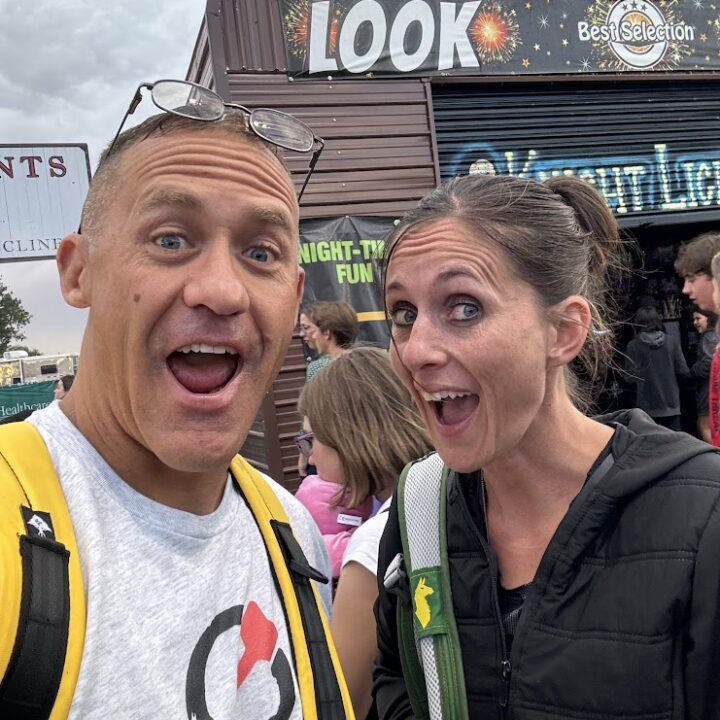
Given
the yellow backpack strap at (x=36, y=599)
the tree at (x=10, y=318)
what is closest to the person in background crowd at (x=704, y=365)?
the yellow backpack strap at (x=36, y=599)

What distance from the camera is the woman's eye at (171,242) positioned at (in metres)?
1.31

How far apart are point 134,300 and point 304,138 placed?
0.69 meters

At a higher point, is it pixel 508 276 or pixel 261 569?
pixel 508 276

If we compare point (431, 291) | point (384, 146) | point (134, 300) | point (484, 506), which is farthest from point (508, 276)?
point (384, 146)

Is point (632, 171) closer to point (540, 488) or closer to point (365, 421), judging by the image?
point (365, 421)

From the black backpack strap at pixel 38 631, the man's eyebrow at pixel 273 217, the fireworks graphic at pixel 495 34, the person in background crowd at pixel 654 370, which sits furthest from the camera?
the fireworks graphic at pixel 495 34

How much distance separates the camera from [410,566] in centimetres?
167

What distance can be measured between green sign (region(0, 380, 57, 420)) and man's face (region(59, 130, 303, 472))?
11.6 metres

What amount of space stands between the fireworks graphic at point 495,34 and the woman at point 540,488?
5.78 meters

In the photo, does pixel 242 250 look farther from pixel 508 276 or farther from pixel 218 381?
pixel 508 276

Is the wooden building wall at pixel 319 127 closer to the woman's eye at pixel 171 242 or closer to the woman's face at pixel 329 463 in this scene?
the woman's face at pixel 329 463

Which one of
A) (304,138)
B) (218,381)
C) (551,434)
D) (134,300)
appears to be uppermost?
(304,138)

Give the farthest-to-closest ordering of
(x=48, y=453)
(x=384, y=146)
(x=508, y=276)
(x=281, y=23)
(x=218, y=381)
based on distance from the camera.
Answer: (x=384, y=146) → (x=281, y=23) → (x=508, y=276) → (x=218, y=381) → (x=48, y=453)

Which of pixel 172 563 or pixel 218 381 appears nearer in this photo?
pixel 172 563
